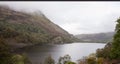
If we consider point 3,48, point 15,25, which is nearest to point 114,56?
point 3,48

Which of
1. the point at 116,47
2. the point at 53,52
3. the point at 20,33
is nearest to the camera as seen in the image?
the point at 116,47

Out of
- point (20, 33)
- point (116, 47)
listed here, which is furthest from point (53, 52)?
point (116, 47)

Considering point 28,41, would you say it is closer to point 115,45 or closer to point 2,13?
point 2,13

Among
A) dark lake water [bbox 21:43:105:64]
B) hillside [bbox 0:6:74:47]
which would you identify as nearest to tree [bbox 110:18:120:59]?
dark lake water [bbox 21:43:105:64]

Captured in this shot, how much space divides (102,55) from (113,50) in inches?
365

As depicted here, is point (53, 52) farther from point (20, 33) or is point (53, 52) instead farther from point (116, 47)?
point (116, 47)

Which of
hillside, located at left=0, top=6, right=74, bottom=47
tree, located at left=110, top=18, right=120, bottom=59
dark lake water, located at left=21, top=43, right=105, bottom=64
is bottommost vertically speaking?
hillside, located at left=0, top=6, right=74, bottom=47

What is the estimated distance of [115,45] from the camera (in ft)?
78.9

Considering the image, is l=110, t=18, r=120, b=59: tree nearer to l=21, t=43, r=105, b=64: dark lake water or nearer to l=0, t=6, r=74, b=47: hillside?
l=21, t=43, r=105, b=64: dark lake water

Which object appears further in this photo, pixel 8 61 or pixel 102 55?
pixel 102 55

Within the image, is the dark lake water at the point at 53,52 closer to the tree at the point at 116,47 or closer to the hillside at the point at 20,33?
the hillside at the point at 20,33

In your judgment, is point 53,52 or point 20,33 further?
point 20,33

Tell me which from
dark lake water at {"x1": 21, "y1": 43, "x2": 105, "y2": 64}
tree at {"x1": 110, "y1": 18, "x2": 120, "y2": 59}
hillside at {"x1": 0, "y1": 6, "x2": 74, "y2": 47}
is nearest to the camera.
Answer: tree at {"x1": 110, "y1": 18, "x2": 120, "y2": 59}

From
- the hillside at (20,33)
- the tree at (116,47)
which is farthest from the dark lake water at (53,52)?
the tree at (116,47)
